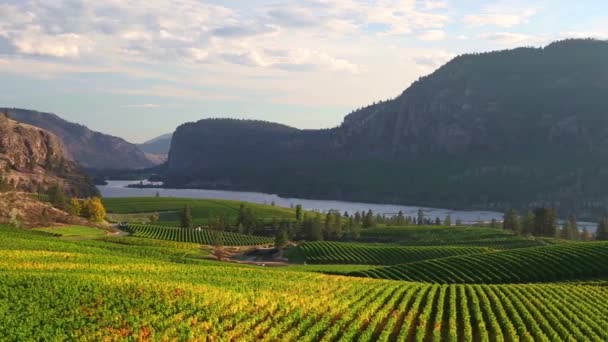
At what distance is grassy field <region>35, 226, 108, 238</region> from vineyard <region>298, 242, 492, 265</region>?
153ft

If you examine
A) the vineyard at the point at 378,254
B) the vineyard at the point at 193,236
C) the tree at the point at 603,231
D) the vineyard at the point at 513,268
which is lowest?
the vineyard at the point at 193,236

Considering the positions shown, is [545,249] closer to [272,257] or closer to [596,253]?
[596,253]

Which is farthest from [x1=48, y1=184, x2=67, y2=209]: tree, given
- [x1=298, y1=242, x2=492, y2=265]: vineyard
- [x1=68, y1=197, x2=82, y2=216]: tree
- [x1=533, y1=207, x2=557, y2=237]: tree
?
[x1=533, y1=207, x2=557, y2=237]: tree

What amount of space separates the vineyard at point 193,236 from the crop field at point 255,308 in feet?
263

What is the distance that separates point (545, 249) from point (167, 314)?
70441 millimetres

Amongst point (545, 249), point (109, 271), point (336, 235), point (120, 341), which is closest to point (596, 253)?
point (545, 249)

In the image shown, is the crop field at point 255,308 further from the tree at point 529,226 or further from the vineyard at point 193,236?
the tree at point 529,226

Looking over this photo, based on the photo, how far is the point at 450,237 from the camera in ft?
462

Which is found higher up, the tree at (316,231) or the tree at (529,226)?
the tree at (529,226)

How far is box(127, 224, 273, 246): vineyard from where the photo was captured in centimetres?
13700

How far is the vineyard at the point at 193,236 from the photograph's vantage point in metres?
137

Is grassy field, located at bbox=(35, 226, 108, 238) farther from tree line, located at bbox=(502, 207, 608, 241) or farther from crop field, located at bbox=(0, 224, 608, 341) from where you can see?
tree line, located at bbox=(502, 207, 608, 241)

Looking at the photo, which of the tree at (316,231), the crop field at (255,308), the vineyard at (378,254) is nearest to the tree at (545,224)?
the vineyard at (378,254)

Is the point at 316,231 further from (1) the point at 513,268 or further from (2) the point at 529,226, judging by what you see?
(1) the point at 513,268
